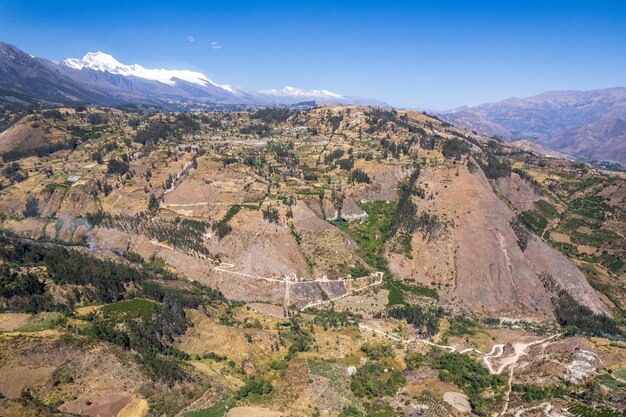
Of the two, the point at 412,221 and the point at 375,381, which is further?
the point at 412,221

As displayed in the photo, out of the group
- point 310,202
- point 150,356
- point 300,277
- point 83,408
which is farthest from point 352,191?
point 83,408

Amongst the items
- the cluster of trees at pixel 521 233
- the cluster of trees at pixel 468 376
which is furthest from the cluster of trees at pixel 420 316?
the cluster of trees at pixel 521 233

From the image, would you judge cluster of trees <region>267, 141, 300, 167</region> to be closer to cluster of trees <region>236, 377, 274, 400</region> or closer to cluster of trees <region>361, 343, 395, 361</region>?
cluster of trees <region>361, 343, 395, 361</region>

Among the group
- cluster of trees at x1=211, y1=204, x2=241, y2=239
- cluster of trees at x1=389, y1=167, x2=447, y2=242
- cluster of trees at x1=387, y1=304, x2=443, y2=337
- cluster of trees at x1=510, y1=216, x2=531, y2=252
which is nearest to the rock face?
cluster of trees at x1=510, y1=216, x2=531, y2=252

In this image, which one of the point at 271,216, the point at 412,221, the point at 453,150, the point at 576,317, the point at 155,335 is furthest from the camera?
the point at 453,150

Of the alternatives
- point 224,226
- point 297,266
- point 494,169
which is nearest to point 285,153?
point 224,226

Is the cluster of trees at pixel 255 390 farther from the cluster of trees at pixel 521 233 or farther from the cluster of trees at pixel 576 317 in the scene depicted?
the cluster of trees at pixel 521 233

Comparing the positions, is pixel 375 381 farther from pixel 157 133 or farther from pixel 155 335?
pixel 157 133

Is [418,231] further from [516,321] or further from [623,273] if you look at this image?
[623,273]
